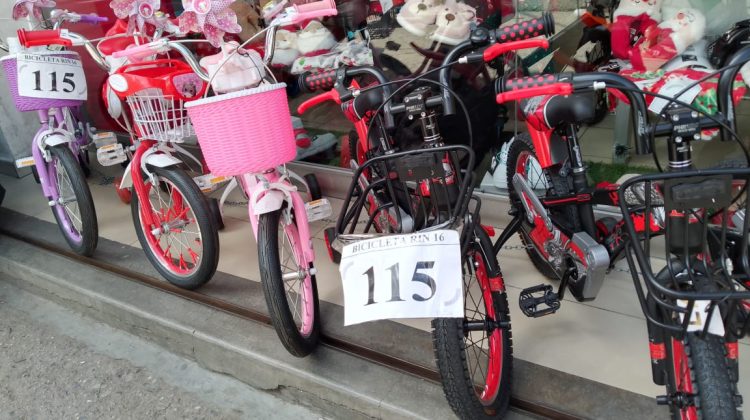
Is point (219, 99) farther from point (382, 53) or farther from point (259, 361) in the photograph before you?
point (382, 53)

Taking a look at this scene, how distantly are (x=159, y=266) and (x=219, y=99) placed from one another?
142 cm

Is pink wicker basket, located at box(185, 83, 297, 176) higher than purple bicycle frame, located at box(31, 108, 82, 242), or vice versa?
pink wicker basket, located at box(185, 83, 297, 176)

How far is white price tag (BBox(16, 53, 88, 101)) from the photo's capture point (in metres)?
3.20

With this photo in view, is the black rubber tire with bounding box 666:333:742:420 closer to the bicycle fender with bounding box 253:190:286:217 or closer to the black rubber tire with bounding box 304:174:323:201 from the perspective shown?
the bicycle fender with bounding box 253:190:286:217

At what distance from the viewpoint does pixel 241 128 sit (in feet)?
7.29

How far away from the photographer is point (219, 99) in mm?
2176

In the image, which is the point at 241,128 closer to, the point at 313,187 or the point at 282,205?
the point at 282,205

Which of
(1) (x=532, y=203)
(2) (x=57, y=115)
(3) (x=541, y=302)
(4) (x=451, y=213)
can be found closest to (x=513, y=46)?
(4) (x=451, y=213)

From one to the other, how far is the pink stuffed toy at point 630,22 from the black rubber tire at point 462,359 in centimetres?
158

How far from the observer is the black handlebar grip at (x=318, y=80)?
8.09 feet

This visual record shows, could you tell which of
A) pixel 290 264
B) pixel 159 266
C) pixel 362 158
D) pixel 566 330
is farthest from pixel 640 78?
pixel 159 266

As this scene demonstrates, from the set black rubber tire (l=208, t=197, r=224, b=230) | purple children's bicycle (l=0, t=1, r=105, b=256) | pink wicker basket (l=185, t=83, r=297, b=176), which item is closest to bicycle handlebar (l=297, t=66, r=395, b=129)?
pink wicker basket (l=185, t=83, r=297, b=176)

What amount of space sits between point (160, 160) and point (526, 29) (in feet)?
6.05

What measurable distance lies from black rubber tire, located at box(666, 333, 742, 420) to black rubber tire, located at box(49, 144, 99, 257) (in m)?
3.00
